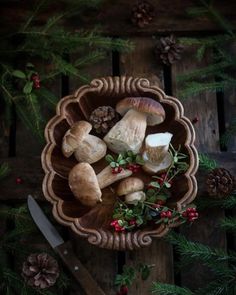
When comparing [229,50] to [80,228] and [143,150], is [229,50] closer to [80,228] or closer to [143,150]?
[143,150]

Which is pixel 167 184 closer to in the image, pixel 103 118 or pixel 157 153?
pixel 157 153

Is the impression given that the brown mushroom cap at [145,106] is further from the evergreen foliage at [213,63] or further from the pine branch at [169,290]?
the pine branch at [169,290]

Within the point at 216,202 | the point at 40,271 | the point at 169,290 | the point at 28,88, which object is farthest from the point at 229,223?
the point at 28,88

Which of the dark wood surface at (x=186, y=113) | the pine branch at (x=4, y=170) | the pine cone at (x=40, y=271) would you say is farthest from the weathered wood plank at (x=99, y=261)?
the pine branch at (x=4, y=170)

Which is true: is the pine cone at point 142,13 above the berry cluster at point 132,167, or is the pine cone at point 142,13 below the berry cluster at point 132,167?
above

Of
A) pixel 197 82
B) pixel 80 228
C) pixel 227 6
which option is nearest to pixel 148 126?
pixel 197 82
